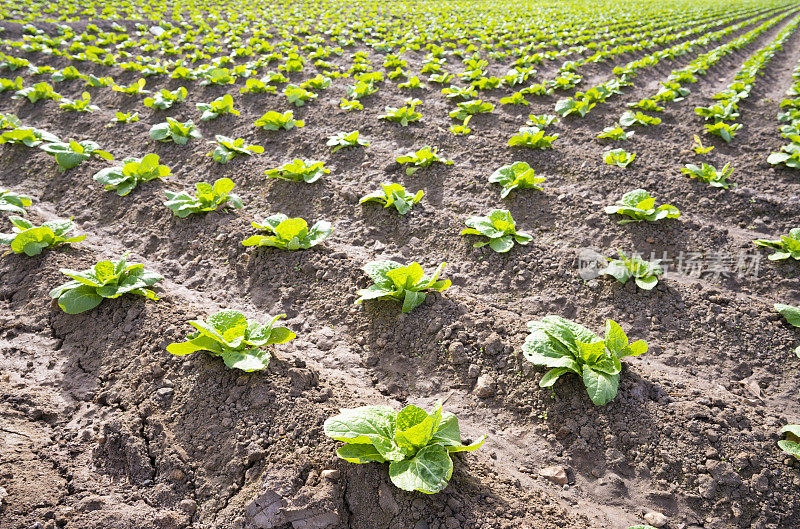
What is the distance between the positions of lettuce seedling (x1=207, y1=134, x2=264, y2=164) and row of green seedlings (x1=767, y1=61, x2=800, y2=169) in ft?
20.3

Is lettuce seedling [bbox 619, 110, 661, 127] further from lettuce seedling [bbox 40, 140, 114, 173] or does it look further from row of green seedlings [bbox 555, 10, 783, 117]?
lettuce seedling [bbox 40, 140, 114, 173]

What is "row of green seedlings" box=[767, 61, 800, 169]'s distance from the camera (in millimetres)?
5395

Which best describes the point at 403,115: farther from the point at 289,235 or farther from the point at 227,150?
the point at 289,235

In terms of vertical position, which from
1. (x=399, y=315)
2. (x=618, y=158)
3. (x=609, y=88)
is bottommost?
(x=399, y=315)

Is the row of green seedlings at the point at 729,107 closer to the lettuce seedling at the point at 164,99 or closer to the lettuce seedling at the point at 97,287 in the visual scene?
the lettuce seedling at the point at 97,287

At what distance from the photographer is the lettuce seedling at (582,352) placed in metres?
2.65

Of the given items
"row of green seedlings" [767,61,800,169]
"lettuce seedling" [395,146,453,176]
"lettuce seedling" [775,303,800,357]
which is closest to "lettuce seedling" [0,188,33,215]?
"lettuce seedling" [395,146,453,176]

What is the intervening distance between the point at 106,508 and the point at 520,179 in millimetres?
4125

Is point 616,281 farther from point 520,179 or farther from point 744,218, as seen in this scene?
point 744,218

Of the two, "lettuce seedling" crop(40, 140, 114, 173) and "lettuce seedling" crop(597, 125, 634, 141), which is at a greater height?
"lettuce seedling" crop(40, 140, 114, 173)

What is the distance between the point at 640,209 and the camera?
14.0 ft

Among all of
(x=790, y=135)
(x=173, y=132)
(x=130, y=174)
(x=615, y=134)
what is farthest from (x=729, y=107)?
(x=130, y=174)

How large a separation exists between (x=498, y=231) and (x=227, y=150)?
3473 millimetres

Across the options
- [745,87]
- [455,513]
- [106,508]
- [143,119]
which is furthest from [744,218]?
[143,119]
